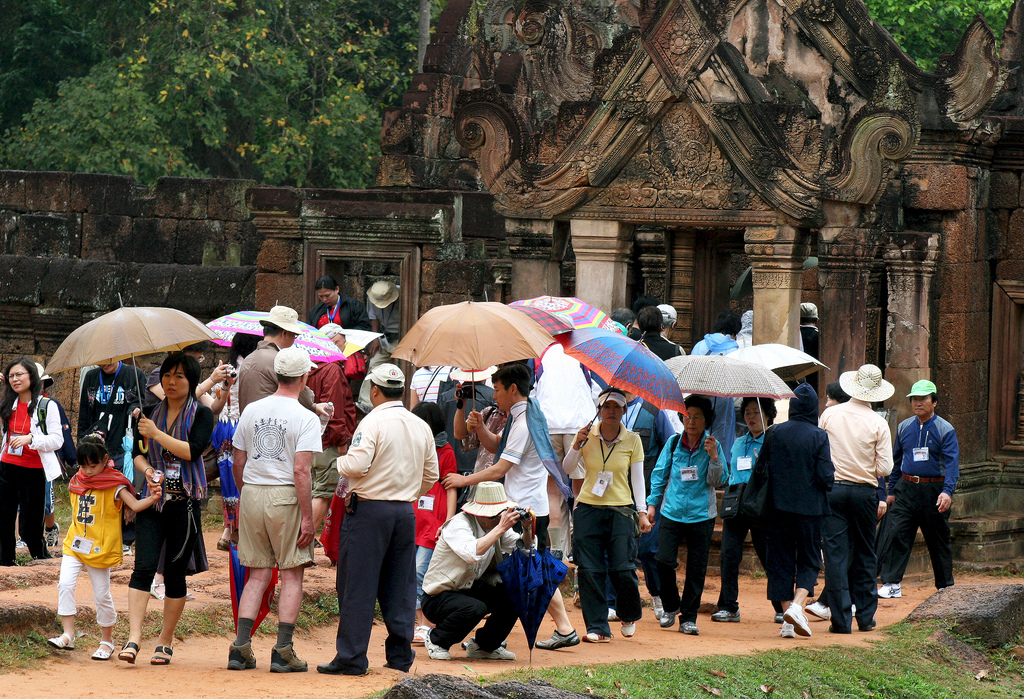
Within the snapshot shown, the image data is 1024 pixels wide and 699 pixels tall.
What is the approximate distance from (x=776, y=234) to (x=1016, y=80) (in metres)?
3.40

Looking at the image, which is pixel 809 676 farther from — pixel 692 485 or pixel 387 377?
pixel 387 377

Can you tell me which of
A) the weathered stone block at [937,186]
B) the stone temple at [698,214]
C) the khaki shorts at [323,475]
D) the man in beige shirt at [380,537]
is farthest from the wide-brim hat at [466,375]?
the weathered stone block at [937,186]

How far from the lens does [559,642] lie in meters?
8.29

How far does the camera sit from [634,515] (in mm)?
8742

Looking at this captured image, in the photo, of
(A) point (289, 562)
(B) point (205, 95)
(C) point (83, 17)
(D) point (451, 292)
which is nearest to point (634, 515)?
(A) point (289, 562)

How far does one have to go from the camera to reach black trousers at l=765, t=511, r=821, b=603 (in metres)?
8.99

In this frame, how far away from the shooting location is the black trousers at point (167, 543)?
24.4 ft

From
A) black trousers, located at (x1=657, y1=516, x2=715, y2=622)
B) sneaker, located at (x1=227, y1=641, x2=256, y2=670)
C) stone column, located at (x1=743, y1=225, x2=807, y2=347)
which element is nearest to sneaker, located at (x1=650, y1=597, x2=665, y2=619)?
black trousers, located at (x1=657, y1=516, x2=715, y2=622)

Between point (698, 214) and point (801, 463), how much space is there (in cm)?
329

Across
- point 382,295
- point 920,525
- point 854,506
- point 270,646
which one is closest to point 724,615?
point 854,506

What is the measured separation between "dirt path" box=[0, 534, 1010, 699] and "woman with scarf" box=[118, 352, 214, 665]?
32 centimetres

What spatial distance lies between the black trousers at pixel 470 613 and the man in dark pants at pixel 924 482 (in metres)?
4.15

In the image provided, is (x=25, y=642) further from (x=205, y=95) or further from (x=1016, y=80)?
(x=205, y=95)

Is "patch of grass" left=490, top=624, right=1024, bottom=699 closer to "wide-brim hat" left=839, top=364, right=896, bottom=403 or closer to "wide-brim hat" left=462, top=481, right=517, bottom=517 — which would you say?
"wide-brim hat" left=462, top=481, right=517, bottom=517
